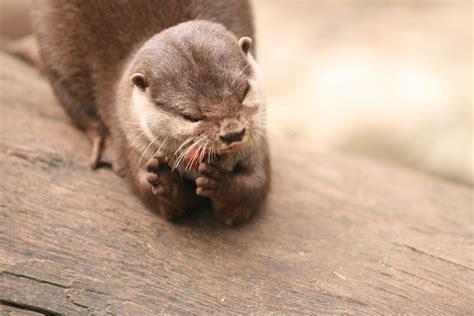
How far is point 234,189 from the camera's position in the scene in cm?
225

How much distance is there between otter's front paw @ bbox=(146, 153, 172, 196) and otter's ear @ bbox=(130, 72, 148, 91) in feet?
0.94

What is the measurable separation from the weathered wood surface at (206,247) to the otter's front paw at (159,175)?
0.22 meters

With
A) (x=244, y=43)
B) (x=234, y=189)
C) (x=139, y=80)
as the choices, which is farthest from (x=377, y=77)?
(x=139, y=80)

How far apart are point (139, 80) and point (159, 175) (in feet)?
1.21

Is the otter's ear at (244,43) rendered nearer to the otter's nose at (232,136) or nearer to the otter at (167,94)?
the otter at (167,94)

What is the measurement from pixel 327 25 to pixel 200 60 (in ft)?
13.5

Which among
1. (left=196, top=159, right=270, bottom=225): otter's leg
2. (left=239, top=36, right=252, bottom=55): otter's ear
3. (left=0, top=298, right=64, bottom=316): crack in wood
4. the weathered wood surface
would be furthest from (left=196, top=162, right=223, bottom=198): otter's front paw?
(left=0, top=298, right=64, bottom=316): crack in wood

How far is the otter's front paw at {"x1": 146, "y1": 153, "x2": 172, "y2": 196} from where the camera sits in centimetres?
214

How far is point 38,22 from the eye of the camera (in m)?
3.06

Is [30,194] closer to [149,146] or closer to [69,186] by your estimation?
[69,186]

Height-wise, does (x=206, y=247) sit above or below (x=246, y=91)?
below

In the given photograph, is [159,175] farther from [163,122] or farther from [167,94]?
[167,94]

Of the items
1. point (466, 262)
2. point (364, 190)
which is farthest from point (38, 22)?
point (466, 262)

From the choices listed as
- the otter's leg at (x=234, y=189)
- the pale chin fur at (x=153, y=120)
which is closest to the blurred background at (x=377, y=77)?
the otter's leg at (x=234, y=189)
